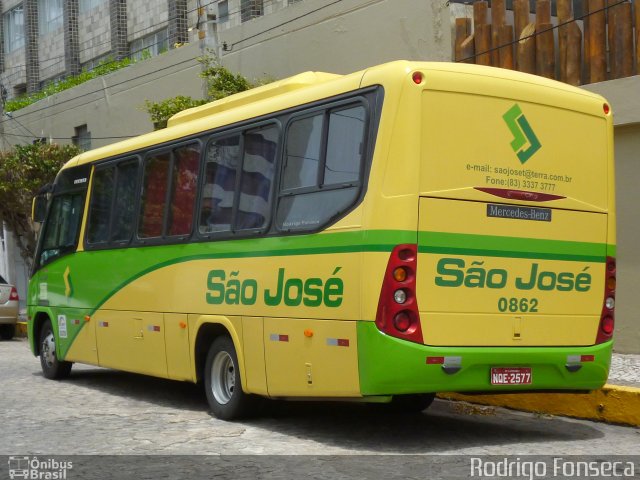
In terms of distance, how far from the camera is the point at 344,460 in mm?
7539

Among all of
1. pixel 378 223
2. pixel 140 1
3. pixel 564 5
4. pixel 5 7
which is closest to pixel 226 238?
pixel 378 223

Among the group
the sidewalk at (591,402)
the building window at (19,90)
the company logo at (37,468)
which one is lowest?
the sidewalk at (591,402)

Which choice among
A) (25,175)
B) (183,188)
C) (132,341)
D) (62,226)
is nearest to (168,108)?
(25,175)

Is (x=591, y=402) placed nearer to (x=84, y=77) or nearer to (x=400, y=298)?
(x=400, y=298)

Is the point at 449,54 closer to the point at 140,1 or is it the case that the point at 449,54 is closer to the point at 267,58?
the point at 267,58

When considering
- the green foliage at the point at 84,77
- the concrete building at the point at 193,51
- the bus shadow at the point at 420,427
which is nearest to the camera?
the bus shadow at the point at 420,427

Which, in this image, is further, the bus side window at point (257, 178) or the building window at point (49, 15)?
the building window at point (49, 15)

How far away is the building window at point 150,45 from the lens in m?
31.1

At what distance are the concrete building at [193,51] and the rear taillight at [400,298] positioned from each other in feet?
21.4

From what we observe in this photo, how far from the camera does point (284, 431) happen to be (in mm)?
8930

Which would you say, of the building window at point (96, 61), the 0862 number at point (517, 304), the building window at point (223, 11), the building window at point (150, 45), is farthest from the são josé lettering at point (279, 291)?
the building window at point (96, 61)

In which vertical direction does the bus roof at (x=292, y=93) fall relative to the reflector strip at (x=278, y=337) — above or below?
above

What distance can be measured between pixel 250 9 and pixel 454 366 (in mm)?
20483

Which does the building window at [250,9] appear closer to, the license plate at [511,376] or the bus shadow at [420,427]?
the bus shadow at [420,427]
